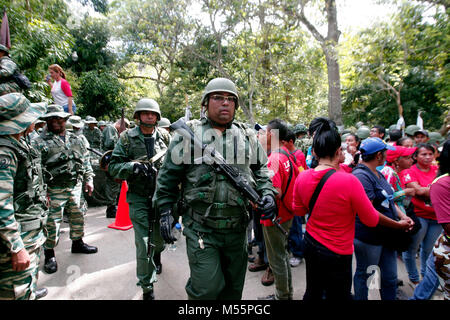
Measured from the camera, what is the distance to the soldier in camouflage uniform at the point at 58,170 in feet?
11.9

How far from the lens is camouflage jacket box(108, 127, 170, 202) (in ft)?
10.3

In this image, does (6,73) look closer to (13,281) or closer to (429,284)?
(13,281)

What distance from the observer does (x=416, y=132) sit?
5.16 m

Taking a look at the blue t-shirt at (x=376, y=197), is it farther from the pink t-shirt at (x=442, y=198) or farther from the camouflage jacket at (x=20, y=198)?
the camouflage jacket at (x=20, y=198)

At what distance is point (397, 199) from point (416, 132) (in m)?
3.50

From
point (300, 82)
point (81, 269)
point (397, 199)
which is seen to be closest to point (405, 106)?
point (300, 82)

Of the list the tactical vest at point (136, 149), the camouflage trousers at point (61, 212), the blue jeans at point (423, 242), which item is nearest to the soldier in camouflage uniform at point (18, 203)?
the tactical vest at point (136, 149)

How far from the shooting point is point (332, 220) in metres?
2.11

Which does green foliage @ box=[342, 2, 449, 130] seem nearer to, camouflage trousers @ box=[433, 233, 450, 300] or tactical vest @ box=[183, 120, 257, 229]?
camouflage trousers @ box=[433, 233, 450, 300]

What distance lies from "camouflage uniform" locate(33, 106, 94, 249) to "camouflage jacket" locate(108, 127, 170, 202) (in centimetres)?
103

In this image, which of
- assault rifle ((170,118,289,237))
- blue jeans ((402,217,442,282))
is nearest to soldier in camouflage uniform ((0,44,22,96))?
assault rifle ((170,118,289,237))

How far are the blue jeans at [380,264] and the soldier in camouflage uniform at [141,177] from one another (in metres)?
2.30
